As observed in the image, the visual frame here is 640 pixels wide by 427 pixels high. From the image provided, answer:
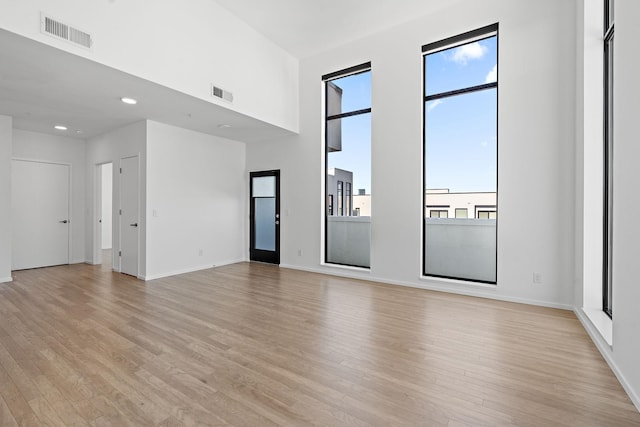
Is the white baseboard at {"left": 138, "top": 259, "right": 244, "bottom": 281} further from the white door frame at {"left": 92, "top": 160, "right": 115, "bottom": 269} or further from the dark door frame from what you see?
the white door frame at {"left": 92, "top": 160, "right": 115, "bottom": 269}

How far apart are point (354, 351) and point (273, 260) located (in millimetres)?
4187

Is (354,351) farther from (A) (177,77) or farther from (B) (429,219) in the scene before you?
(A) (177,77)

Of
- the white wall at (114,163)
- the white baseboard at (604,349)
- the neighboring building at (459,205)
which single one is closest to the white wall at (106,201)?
the white wall at (114,163)

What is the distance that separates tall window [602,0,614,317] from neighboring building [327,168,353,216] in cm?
348

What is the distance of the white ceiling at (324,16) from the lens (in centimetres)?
431

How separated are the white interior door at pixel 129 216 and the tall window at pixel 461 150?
194 inches

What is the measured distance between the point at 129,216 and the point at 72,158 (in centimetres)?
259

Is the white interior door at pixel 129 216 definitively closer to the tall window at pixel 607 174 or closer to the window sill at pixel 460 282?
the window sill at pixel 460 282

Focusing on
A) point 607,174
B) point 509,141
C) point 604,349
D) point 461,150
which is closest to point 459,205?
point 461,150

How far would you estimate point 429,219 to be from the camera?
15.7 ft

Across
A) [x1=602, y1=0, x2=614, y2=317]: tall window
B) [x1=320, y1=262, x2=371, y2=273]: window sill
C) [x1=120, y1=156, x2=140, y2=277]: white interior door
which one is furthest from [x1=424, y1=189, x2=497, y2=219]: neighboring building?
[x1=120, y1=156, x2=140, y2=277]: white interior door

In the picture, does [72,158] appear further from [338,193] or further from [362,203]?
[362,203]

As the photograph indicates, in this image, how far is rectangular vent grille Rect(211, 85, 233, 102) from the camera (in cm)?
426

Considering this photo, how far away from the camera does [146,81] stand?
3514 millimetres
